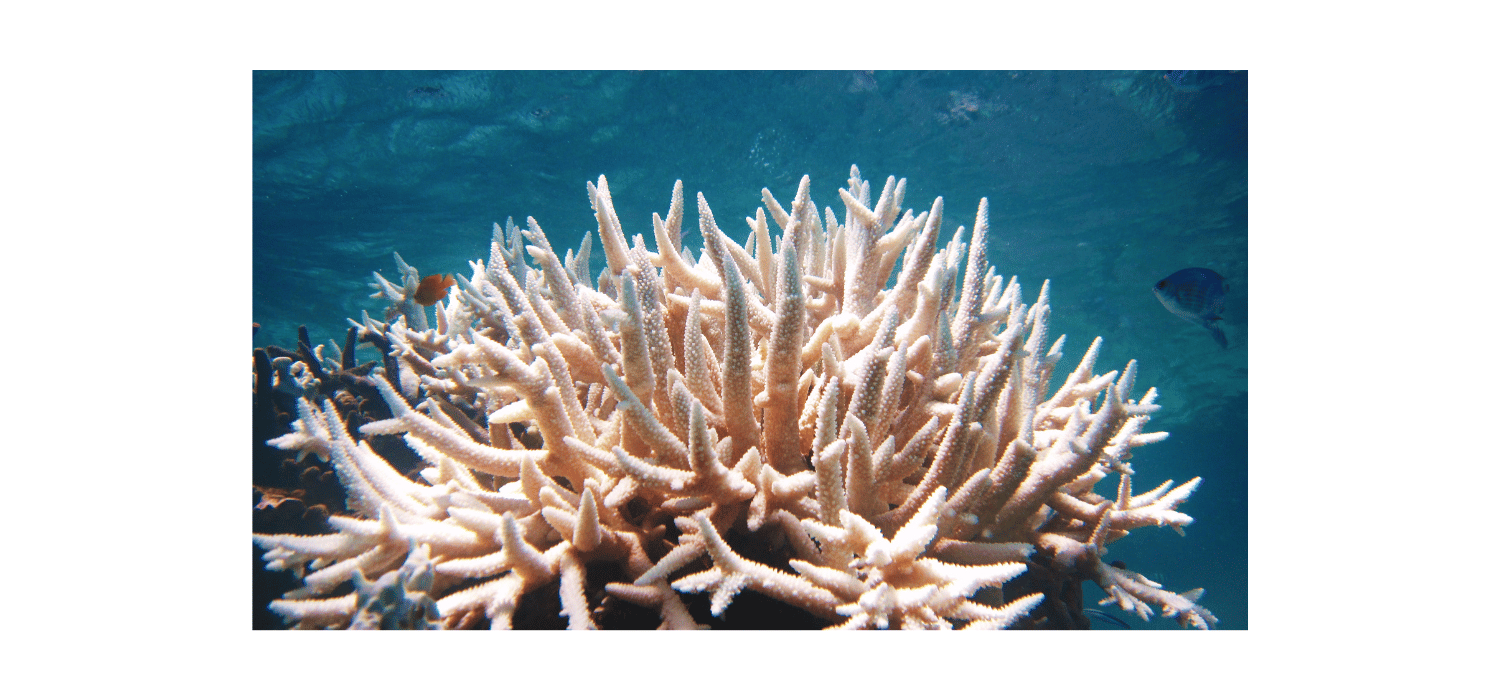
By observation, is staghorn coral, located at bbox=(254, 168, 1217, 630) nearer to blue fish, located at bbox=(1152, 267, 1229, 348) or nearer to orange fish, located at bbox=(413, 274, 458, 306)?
orange fish, located at bbox=(413, 274, 458, 306)

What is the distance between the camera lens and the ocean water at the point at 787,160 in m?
10.3

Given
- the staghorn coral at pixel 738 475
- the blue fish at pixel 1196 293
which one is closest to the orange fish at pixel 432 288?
the staghorn coral at pixel 738 475

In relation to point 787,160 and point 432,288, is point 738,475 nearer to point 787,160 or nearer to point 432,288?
point 432,288

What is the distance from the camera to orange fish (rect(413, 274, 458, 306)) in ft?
11.0

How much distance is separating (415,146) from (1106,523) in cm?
1482

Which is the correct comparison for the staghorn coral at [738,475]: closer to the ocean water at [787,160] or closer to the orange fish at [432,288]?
the orange fish at [432,288]

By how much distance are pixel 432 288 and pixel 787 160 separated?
A: 455 inches

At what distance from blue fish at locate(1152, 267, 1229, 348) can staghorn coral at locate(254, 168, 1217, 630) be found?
8.74 ft

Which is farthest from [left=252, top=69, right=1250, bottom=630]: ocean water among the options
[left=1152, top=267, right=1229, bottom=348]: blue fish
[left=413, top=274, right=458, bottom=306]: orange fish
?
[left=413, top=274, right=458, bottom=306]: orange fish

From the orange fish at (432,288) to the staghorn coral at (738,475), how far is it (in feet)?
4.74

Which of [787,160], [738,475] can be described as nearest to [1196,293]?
[738,475]

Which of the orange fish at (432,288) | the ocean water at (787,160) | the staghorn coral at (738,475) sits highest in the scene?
the ocean water at (787,160)

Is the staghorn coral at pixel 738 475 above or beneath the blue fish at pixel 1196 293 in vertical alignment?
beneath
